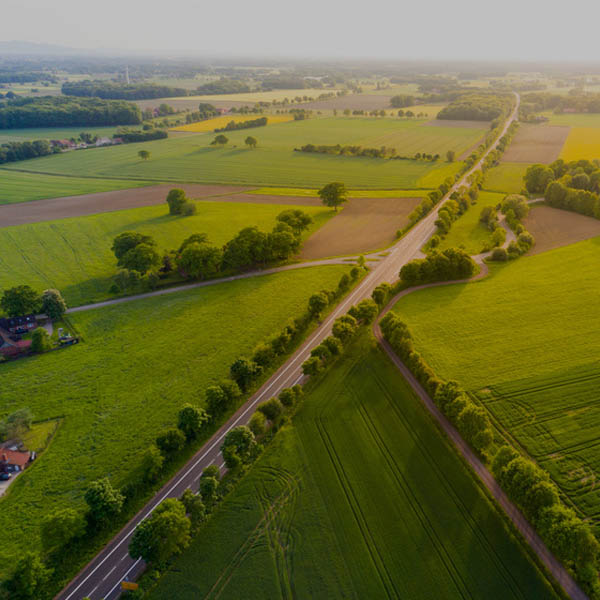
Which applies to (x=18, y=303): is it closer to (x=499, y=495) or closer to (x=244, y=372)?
(x=244, y=372)

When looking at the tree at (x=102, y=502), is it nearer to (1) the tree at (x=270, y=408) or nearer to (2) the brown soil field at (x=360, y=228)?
(1) the tree at (x=270, y=408)

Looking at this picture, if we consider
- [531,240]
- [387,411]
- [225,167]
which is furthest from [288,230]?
[225,167]

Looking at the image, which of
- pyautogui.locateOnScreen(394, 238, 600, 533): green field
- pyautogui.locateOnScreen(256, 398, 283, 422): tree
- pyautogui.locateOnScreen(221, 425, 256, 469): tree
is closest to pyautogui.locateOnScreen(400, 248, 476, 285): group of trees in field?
pyautogui.locateOnScreen(394, 238, 600, 533): green field

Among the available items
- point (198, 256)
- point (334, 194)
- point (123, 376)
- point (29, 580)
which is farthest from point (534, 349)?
point (334, 194)

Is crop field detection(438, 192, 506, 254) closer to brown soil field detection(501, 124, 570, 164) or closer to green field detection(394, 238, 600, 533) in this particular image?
green field detection(394, 238, 600, 533)

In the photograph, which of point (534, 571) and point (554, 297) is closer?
point (534, 571)

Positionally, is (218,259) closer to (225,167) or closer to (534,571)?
(534,571)
